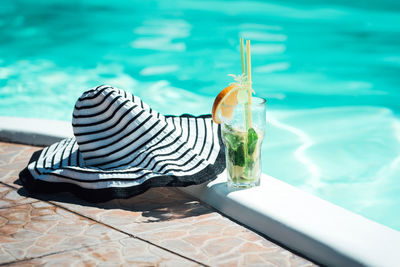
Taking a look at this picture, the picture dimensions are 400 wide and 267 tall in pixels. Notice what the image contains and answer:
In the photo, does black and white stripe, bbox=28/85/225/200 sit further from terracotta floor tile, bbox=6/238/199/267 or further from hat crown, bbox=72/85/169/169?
terracotta floor tile, bbox=6/238/199/267

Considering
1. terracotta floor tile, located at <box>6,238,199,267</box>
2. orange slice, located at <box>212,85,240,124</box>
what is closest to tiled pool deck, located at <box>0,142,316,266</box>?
terracotta floor tile, located at <box>6,238,199,267</box>

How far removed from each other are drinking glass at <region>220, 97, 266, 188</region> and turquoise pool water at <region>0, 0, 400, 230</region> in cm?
124

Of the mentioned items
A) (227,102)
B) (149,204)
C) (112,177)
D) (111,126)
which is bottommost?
(149,204)

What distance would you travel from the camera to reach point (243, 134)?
2230mm

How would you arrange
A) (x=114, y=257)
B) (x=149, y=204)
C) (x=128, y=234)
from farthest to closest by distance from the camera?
(x=149, y=204) → (x=128, y=234) → (x=114, y=257)

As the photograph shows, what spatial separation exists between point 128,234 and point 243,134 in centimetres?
56

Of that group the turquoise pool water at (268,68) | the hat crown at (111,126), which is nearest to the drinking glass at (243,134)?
the hat crown at (111,126)

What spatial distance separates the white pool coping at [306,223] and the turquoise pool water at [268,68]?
3.98 feet

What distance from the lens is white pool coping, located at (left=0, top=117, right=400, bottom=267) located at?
175cm

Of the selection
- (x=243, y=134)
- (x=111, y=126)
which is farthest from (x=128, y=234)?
(x=111, y=126)

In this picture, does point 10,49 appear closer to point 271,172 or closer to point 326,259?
point 271,172

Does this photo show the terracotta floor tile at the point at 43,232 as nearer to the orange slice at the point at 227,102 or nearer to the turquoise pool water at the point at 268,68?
the orange slice at the point at 227,102

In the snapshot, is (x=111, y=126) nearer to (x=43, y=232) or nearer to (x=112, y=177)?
(x=112, y=177)

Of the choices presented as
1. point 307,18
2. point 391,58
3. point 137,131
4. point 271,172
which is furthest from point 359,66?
point 137,131
